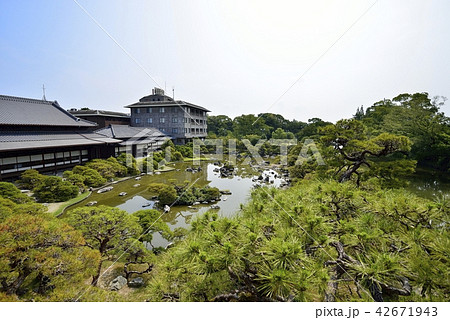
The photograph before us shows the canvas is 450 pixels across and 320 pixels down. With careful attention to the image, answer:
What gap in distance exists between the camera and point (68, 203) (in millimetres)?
7668

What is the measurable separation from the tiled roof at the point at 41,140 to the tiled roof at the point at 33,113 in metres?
0.55

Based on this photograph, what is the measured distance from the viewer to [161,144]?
1836 centimetres

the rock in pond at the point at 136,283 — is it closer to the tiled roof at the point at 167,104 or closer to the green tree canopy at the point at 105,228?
the green tree canopy at the point at 105,228

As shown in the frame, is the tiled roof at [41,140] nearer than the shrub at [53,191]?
No

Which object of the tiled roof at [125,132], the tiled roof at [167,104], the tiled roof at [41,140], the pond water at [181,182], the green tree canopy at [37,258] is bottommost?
the pond water at [181,182]

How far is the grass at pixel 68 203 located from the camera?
6.89 m

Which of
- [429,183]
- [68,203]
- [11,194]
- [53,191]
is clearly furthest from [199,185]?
[429,183]

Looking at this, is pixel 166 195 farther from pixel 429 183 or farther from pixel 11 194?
pixel 429 183

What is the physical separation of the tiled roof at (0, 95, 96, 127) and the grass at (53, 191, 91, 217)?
16.3 feet

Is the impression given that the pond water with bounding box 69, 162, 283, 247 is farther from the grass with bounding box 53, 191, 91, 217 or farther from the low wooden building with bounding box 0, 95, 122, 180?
the low wooden building with bounding box 0, 95, 122, 180

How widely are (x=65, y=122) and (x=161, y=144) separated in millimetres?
7208

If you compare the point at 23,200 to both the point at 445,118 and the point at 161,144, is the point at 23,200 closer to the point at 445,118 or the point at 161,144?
the point at 161,144

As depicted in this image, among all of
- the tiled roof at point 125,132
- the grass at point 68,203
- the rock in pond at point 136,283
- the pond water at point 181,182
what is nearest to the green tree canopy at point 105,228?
the rock in pond at point 136,283

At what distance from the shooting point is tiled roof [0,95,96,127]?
989 cm
